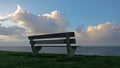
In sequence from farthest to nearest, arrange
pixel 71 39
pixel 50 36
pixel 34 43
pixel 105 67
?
pixel 34 43 < pixel 50 36 < pixel 71 39 < pixel 105 67

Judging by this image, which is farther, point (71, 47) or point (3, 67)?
point (71, 47)

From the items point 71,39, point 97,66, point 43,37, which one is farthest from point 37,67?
point 43,37

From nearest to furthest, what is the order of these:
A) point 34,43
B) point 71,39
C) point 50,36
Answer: point 71,39, point 50,36, point 34,43

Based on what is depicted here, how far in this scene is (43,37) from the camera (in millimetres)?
18156

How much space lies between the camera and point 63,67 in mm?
11023

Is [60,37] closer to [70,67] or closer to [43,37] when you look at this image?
[43,37]

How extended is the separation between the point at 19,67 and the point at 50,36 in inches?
263

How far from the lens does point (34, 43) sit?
1934cm

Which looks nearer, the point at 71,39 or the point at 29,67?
the point at 29,67

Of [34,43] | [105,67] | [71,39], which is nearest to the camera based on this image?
[105,67]

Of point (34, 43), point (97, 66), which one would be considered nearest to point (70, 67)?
point (97, 66)

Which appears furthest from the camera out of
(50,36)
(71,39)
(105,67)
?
(50,36)

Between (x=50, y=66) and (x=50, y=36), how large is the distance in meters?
6.50

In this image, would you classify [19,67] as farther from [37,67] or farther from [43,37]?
[43,37]
